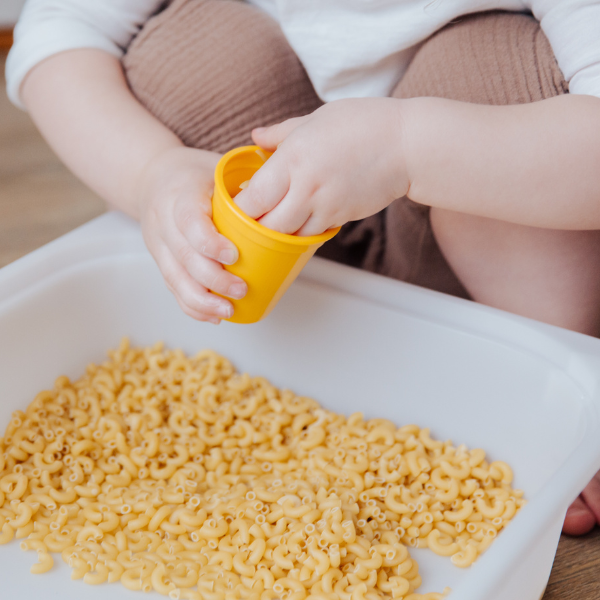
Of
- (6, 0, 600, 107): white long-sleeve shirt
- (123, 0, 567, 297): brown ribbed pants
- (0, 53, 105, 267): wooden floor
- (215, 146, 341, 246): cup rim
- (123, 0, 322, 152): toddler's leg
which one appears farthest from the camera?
(0, 53, 105, 267): wooden floor

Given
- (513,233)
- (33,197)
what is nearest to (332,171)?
(513,233)

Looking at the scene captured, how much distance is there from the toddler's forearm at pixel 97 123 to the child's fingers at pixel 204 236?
0.20m

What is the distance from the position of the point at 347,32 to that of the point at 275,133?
0.81 feet

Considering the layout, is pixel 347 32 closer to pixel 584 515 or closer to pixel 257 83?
pixel 257 83

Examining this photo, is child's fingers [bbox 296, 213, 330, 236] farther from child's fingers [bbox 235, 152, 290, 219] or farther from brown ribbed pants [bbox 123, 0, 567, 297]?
brown ribbed pants [bbox 123, 0, 567, 297]

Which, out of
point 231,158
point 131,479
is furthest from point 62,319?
point 231,158

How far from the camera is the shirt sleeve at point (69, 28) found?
0.90 metres

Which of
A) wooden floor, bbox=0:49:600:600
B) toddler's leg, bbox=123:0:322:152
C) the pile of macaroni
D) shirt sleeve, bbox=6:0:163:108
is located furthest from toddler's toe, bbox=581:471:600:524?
wooden floor, bbox=0:49:600:600

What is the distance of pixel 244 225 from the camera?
0.57 m

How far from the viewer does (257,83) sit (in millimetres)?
891

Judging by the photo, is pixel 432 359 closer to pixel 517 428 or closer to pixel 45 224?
pixel 517 428

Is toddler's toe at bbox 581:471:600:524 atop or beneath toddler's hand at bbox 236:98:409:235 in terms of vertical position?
beneath

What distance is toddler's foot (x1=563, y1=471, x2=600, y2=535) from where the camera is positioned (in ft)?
2.41

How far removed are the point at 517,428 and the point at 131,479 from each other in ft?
1.31
